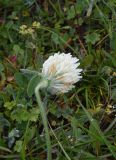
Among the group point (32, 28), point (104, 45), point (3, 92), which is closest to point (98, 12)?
point (104, 45)

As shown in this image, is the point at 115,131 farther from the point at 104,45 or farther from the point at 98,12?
the point at 98,12

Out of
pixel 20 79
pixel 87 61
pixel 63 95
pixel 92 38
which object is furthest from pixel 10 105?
pixel 92 38

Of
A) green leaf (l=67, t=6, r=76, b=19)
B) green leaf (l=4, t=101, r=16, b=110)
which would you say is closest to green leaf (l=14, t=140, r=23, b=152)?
green leaf (l=4, t=101, r=16, b=110)

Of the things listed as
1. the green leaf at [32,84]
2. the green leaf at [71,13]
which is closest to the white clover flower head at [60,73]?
the green leaf at [32,84]

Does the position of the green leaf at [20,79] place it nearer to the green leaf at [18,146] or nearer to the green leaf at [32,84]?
the green leaf at [32,84]

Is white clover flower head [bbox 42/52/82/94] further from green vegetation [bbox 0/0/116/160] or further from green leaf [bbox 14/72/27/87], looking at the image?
green leaf [bbox 14/72/27/87]
